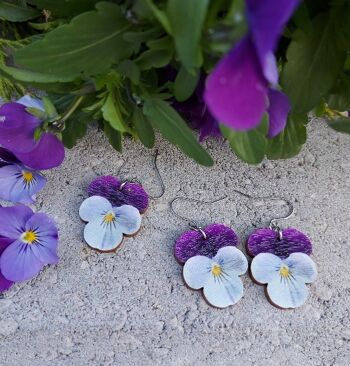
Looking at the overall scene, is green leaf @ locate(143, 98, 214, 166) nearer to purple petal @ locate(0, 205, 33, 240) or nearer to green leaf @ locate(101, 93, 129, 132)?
green leaf @ locate(101, 93, 129, 132)

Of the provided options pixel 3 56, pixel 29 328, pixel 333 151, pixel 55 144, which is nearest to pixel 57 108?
pixel 55 144

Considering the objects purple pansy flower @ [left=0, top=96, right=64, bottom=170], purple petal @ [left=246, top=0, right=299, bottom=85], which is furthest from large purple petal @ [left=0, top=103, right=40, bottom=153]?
purple petal @ [left=246, top=0, right=299, bottom=85]

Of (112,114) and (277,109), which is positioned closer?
(277,109)

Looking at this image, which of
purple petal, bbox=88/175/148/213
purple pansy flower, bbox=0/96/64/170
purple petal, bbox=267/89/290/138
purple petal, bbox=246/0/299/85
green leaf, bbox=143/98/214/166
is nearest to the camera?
purple petal, bbox=246/0/299/85

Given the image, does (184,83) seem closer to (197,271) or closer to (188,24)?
(188,24)

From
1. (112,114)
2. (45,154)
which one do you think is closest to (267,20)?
(112,114)

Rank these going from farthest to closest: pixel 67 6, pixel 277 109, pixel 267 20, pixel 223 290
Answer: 1. pixel 223 290
2. pixel 67 6
3. pixel 277 109
4. pixel 267 20

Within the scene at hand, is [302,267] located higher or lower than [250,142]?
lower

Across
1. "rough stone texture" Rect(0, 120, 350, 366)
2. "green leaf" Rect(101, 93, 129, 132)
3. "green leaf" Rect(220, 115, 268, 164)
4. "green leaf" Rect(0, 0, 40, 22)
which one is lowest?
"rough stone texture" Rect(0, 120, 350, 366)
